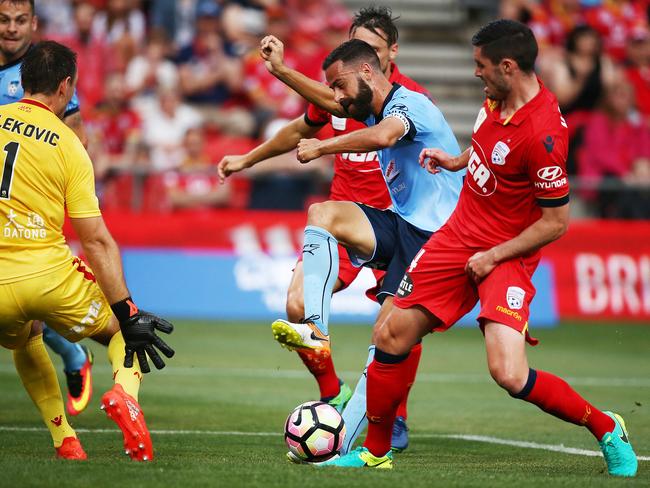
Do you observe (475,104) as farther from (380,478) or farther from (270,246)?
(380,478)

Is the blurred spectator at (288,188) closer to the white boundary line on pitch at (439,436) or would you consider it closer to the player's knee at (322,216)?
the white boundary line on pitch at (439,436)

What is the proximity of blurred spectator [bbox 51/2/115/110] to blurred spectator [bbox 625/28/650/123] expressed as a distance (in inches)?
367

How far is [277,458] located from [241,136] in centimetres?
1202

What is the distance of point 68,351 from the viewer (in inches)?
358

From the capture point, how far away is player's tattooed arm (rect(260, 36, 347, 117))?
306 inches

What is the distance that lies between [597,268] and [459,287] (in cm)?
1103

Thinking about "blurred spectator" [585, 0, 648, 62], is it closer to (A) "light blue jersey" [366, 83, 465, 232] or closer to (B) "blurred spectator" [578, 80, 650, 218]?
(B) "blurred spectator" [578, 80, 650, 218]

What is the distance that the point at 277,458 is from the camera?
23.5ft

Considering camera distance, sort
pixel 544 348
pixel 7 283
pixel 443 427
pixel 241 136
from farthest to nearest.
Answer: pixel 241 136 → pixel 544 348 → pixel 443 427 → pixel 7 283

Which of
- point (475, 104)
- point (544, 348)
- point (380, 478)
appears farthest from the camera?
point (475, 104)

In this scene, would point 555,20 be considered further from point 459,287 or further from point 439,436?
point 459,287

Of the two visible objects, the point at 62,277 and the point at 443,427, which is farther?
the point at 443,427

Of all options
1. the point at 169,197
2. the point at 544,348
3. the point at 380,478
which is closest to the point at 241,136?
the point at 169,197

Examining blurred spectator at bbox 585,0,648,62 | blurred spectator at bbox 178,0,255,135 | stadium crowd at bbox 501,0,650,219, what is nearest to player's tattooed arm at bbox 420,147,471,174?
stadium crowd at bbox 501,0,650,219
